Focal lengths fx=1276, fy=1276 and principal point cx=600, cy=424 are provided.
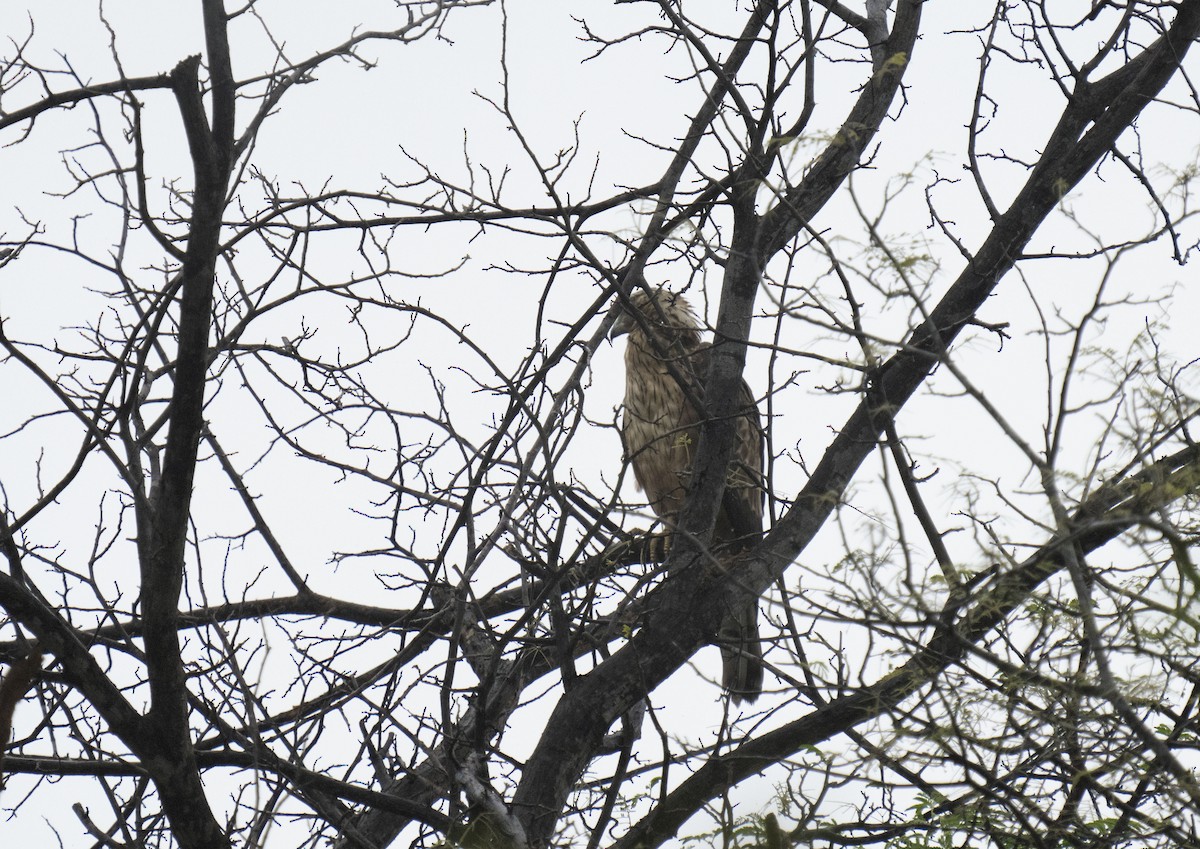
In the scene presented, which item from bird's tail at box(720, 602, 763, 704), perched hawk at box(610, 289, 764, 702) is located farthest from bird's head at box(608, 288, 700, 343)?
bird's tail at box(720, 602, 763, 704)

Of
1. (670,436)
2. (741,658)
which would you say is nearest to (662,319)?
(741,658)

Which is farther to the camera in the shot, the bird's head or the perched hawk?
the perched hawk

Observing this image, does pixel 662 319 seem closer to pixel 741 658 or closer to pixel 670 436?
pixel 741 658

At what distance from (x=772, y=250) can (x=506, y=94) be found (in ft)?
3.04

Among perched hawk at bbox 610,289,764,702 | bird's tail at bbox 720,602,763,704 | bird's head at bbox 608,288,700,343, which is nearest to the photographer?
bird's tail at bbox 720,602,763,704

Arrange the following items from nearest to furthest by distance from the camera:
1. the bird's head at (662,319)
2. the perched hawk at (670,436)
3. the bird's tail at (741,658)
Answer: the bird's tail at (741,658)
the bird's head at (662,319)
the perched hawk at (670,436)

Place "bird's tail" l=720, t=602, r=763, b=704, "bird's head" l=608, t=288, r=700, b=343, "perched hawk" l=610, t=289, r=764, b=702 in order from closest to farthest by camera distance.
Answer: "bird's tail" l=720, t=602, r=763, b=704, "bird's head" l=608, t=288, r=700, b=343, "perched hawk" l=610, t=289, r=764, b=702

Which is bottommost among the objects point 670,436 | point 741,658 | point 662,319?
point 741,658

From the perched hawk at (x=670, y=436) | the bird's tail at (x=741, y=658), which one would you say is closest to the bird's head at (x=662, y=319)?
the perched hawk at (x=670, y=436)

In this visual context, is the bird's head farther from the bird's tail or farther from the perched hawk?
the bird's tail

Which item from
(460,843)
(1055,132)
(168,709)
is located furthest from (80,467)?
(1055,132)

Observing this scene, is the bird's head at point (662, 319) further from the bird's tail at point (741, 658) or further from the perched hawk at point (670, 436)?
the bird's tail at point (741, 658)

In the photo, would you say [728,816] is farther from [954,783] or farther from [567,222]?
[567,222]

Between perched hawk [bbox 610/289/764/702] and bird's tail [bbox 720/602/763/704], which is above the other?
perched hawk [bbox 610/289/764/702]
